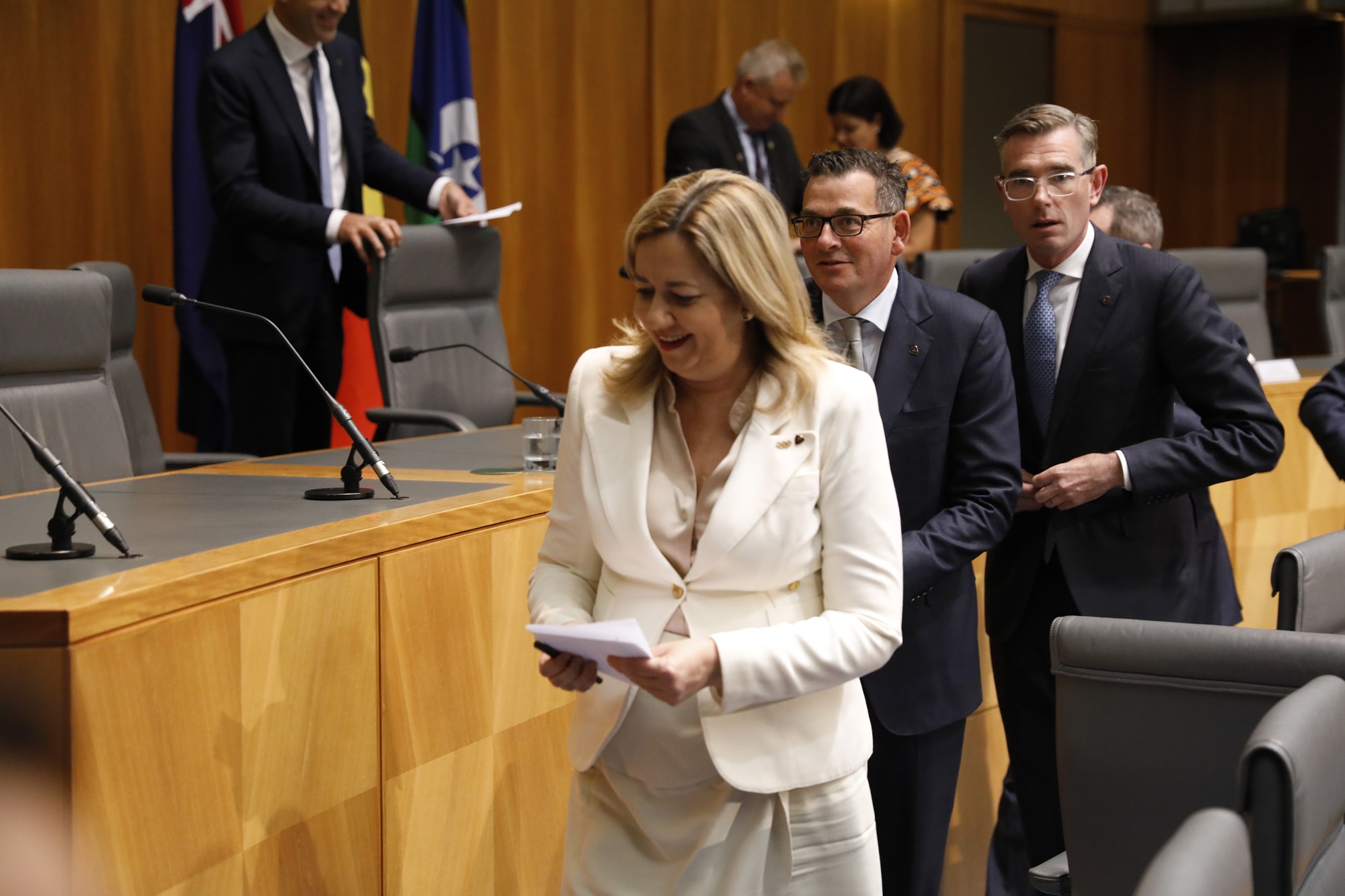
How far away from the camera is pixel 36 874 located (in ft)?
4.85

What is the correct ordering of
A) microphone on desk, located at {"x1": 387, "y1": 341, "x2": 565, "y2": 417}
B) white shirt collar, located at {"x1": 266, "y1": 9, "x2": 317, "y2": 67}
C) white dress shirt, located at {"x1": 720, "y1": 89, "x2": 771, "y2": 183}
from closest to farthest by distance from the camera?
microphone on desk, located at {"x1": 387, "y1": 341, "x2": 565, "y2": 417} < white shirt collar, located at {"x1": 266, "y1": 9, "x2": 317, "y2": 67} < white dress shirt, located at {"x1": 720, "y1": 89, "x2": 771, "y2": 183}

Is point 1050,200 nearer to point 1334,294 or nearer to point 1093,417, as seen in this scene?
point 1093,417

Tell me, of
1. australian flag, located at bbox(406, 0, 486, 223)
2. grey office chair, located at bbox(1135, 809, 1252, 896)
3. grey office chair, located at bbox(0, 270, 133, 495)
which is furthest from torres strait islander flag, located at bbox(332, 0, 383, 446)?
grey office chair, located at bbox(1135, 809, 1252, 896)

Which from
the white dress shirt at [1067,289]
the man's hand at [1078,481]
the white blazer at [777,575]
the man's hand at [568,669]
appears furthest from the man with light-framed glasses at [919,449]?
the man's hand at [568,669]

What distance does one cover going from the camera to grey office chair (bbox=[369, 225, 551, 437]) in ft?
12.7

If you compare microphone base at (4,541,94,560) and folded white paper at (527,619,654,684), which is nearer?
folded white paper at (527,619,654,684)

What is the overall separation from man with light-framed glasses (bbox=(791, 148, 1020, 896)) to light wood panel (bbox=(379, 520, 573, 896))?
557mm

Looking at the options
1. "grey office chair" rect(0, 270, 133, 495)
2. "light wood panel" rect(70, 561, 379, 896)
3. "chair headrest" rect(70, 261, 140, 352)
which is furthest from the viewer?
"chair headrest" rect(70, 261, 140, 352)

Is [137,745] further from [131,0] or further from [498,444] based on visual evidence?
Result: [131,0]

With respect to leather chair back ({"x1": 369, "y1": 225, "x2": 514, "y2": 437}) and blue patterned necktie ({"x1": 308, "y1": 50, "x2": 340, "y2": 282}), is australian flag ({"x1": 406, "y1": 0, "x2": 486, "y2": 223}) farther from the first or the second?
blue patterned necktie ({"x1": 308, "y1": 50, "x2": 340, "y2": 282})

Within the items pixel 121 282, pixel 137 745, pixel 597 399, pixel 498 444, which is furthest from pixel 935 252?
pixel 137 745

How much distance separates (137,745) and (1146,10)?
9.03 m

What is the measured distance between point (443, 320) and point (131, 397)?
94 cm

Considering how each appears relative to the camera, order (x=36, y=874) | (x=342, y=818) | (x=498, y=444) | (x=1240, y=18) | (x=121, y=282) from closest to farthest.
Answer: (x=36, y=874) → (x=342, y=818) → (x=498, y=444) → (x=121, y=282) → (x=1240, y=18)
